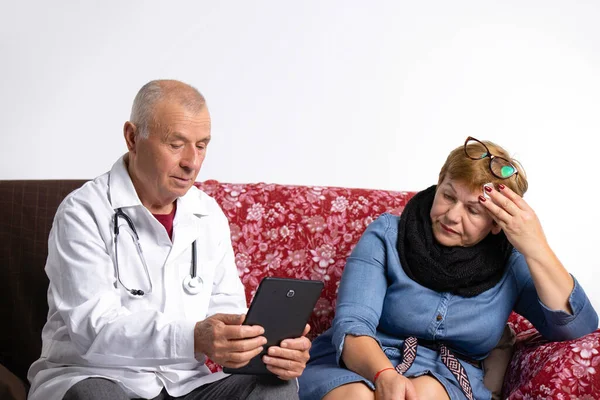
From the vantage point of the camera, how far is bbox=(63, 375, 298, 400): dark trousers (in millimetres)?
2109

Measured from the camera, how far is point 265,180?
3.60 meters

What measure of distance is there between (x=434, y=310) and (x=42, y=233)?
132 cm

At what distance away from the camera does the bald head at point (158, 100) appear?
238cm

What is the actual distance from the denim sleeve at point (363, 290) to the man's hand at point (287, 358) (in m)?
0.37

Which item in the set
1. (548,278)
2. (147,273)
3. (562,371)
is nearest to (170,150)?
(147,273)

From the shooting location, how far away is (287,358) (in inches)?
87.4

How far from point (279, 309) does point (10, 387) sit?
955mm

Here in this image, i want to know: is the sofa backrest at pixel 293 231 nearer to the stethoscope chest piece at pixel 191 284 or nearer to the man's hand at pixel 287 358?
the stethoscope chest piece at pixel 191 284

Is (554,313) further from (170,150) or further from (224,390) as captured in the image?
(170,150)

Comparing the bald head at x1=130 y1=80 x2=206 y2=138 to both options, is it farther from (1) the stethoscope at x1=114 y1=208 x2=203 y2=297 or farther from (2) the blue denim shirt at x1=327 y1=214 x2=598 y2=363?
(2) the blue denim shirt at x1=327 y1=214 x2=598 y2=363

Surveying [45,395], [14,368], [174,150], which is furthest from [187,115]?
[14,368]

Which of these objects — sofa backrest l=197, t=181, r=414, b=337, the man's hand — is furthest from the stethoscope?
sofa backrest l=197, t=181, r=414, b=337

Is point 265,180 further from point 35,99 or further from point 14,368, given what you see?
point 14,368

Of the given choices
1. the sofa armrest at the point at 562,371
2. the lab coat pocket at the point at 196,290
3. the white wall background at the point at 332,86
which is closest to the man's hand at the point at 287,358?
the lab coat pocket at the point at 196,290
